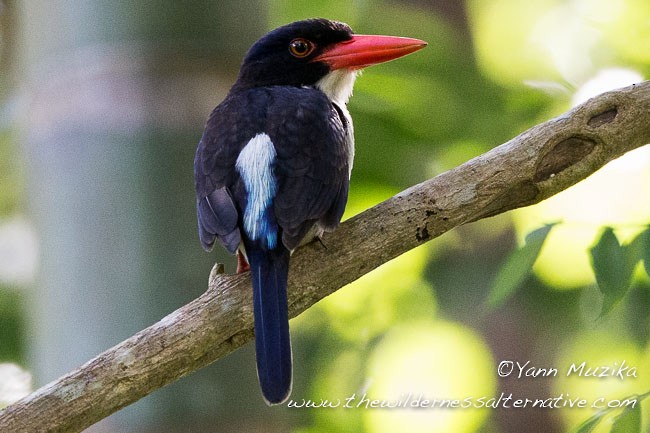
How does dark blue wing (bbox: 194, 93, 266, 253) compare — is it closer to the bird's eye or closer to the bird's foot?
the bird's foot

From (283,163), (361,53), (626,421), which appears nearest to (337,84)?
(361,53)

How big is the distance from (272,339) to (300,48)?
146 cm

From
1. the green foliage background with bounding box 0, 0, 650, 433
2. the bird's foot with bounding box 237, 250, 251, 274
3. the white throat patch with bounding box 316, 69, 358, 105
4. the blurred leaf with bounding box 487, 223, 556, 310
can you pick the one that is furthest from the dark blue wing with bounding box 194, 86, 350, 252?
the green foliage background with bounding box 0, 0, 650, 433

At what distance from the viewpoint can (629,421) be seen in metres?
2.28

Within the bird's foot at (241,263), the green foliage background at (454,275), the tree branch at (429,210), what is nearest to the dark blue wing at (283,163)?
the tree branch at (429,210)

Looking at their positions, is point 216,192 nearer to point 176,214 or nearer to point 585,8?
point 176,214

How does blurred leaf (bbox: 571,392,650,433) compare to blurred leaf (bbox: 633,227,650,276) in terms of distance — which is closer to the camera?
blurred leaf (bbox: 571,392,650,433)

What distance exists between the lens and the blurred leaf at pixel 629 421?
2.27 metres

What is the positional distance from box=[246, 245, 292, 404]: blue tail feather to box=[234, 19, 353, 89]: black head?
1206 millimetres

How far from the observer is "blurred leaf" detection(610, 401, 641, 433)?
227cm

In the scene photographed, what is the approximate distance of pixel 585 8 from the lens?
5812 mm

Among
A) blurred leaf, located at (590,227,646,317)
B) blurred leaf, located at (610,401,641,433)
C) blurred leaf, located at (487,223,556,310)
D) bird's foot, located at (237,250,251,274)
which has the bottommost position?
blurred leaf, located at (610,401,641,433)

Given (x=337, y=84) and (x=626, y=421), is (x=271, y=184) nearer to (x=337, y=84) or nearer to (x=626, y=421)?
(x=337, y=84)

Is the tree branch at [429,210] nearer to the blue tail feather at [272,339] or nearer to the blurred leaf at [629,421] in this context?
the blue tail feather at [272,339]
